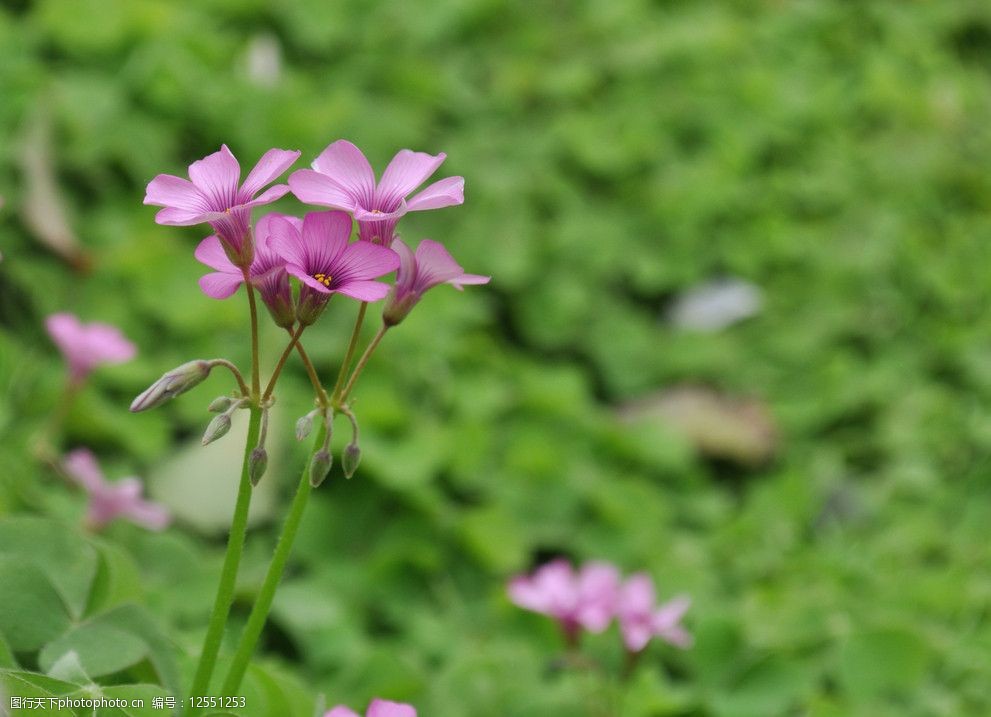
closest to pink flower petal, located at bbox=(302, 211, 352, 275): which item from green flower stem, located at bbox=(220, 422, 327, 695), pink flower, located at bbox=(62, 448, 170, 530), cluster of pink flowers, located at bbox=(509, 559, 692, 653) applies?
green flower stem, located at bbox=(220, 422, 327, 695)

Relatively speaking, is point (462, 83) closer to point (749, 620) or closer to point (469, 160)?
point (469, 160)

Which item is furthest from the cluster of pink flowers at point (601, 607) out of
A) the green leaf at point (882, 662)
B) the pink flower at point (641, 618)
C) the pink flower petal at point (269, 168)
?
the pink flower petal at point (269, 168)

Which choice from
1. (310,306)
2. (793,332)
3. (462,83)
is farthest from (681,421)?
(310,306)

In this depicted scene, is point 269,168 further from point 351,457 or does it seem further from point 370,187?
point 351,457

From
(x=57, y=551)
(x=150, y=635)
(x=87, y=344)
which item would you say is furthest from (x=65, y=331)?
(x=150, y=635)

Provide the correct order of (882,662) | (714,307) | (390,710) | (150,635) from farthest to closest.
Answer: (714,307), (882,662), (150,635), (390,710)

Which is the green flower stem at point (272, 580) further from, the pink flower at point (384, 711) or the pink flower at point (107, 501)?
the pink flower at point (107, 501)
